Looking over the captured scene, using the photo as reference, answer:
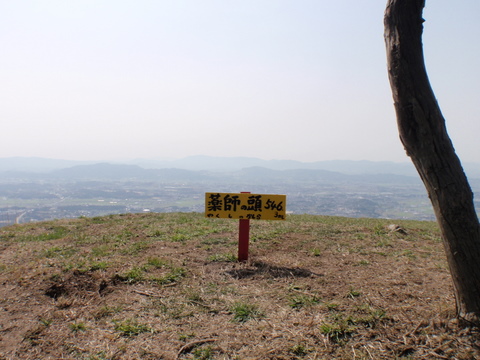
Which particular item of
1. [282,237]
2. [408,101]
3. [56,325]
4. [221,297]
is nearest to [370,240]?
[282,237]

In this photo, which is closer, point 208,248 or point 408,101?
point 408,101

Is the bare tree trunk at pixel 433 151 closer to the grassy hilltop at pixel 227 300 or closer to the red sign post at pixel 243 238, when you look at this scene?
the grassy hilltop at pixel 227 300

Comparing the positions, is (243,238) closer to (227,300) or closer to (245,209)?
(245,209)

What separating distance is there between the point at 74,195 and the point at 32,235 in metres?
63.0

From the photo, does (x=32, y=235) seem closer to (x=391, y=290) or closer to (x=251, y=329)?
(x=251, y=329)

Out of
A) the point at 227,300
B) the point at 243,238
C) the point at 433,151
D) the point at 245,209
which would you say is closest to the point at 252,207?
the point at 245,209

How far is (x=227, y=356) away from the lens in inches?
127

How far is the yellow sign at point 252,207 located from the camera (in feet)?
19.0

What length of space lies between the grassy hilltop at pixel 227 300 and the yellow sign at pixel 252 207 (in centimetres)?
78

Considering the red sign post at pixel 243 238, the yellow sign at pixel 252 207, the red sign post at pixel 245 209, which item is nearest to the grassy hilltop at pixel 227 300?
the red sign post at pixel 243 238

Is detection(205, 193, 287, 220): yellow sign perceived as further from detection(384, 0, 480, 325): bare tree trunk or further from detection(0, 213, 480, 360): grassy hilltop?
detection(384, 0, 480, 325): bare tree trunk

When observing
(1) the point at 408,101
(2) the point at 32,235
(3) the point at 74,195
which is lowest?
(3) the point at 74,195

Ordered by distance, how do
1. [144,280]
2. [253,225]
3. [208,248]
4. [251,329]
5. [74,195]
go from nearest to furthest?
[251,329], [144,280], [208,248], [253,225], [74,195]

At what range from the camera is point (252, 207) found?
5805 mm
